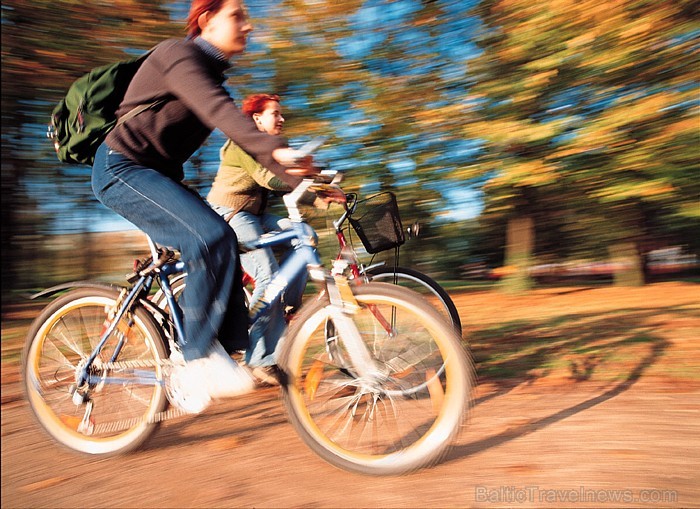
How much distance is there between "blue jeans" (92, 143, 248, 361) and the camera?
232cm

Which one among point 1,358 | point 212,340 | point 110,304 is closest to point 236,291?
point 212,340

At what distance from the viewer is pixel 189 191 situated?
2.49m

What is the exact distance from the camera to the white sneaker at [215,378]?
2.34 metres

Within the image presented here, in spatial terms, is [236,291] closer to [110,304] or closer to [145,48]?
[110,304]

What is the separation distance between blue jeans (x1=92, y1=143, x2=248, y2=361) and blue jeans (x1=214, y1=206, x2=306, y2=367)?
4.2 inches

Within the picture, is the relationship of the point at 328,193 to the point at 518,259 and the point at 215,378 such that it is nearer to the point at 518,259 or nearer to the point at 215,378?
the point at 215,378

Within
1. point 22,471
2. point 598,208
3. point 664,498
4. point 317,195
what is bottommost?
point 598,208

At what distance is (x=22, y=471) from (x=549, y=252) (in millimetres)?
8259

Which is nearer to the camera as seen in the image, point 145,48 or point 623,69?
point 623,69

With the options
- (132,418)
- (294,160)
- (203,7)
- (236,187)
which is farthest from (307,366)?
(203,7)

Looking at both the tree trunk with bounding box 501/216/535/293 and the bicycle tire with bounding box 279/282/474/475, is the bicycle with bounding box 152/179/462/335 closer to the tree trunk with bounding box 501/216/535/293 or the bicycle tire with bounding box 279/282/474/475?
the bicycle tire with bounding box 279/282/474/475

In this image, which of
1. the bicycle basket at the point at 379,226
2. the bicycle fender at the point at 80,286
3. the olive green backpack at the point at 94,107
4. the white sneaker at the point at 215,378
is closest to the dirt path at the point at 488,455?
the white sneaker at the point at 215,378

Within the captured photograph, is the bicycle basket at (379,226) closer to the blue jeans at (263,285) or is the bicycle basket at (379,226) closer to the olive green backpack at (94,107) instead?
the blue jeans at (263,285)

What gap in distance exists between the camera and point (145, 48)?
7277mm
